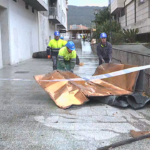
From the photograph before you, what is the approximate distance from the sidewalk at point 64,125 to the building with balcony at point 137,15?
652 inches

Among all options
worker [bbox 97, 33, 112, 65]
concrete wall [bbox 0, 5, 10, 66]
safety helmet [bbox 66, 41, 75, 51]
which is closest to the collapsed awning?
safety helmet [bbox 66, 41, 75, 51]

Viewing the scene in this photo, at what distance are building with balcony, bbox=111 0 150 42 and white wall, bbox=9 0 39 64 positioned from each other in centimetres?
947

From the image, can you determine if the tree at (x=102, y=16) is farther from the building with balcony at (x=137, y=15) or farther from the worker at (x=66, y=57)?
the worker at (x=66, y=57)

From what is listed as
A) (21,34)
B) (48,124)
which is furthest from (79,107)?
(21,34)

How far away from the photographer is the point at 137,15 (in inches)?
923

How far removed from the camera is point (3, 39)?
1346 centimetres

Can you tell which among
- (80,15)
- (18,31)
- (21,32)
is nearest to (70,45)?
(18,31)

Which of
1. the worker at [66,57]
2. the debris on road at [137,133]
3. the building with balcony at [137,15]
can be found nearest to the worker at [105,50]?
the worker at [66,57]

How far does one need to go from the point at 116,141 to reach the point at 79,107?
173 centimetres

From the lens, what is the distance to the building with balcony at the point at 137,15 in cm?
2034

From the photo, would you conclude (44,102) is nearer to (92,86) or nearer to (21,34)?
(92,86)

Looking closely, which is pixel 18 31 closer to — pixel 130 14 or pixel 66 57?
pixel 66 57

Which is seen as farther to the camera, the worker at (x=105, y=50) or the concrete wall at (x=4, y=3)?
the concrete wall at (x=4, y=3)

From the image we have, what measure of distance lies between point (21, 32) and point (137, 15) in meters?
12.4
